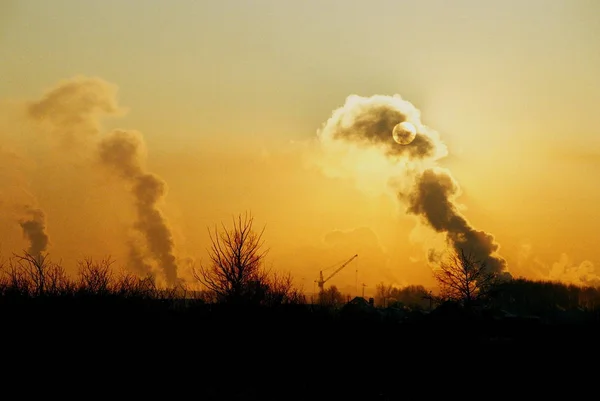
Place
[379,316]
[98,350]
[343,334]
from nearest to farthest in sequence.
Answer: [98,350] → [343,334] → [379,316]

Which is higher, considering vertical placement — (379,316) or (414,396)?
(379,316)

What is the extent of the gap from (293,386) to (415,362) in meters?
5.62

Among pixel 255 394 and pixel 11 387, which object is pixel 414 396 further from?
pixel 11 387

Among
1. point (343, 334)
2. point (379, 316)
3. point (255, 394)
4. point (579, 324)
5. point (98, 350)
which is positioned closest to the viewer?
point (255, 394)

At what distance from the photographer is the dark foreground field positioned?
18.7 m

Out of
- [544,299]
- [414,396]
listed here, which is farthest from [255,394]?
[544,299]

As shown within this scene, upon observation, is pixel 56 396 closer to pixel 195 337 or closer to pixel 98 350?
pixel 98 350

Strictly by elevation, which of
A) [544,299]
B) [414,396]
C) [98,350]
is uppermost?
[544,299]

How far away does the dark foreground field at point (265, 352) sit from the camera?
61.2 ft

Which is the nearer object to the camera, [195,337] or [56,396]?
[56,396]

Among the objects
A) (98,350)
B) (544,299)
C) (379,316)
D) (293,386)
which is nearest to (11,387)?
(98,350)

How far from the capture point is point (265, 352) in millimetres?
25250

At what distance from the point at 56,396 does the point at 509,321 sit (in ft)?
65.7

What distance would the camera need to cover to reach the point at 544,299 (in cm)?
7456
